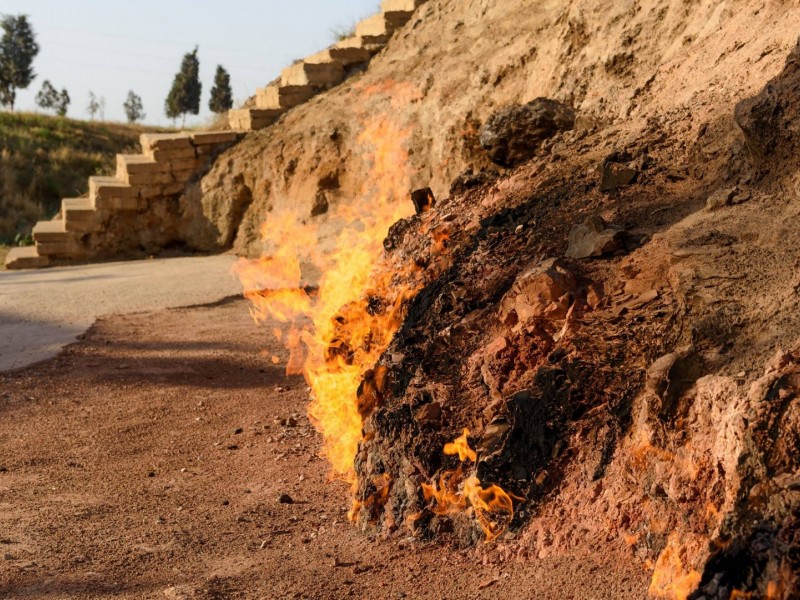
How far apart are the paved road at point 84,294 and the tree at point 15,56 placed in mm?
27426

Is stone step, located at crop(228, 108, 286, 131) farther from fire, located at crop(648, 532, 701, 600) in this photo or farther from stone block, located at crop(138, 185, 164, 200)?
fire, located at crop(648, 532, 701, 600)

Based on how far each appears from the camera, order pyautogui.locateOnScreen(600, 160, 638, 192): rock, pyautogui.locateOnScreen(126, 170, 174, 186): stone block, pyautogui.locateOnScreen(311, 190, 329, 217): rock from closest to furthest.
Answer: pyautogui.locateOnScreen(600, 160, 638, 192): rock → pyautogui.locateOnScreen(311, 190, 329, 217): rock → pyautogui.locateOnScreen(126, 170, 174, 186): stone block

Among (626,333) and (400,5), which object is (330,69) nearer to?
(400,5)

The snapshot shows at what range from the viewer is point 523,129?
841cm

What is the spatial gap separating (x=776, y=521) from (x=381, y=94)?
1104cm

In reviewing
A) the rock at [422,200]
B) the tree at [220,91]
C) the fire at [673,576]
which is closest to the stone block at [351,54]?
the rock at [422,200]

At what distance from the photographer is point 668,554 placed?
3.88 meters

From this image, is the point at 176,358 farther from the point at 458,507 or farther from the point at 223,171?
the point at 223,171

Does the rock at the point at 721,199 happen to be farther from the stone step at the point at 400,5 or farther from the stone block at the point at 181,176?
the stone block at the point at 181,176

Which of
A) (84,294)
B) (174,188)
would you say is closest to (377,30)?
(174,188)

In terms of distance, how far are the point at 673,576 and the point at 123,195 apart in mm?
12425

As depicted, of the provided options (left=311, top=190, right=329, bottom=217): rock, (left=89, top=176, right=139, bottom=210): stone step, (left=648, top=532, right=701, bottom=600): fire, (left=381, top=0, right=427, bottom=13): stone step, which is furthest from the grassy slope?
(left=648, top=532, right=701, bottom=600): fire

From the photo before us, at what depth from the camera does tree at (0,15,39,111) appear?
38562mm

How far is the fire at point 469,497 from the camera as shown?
15.3ft
